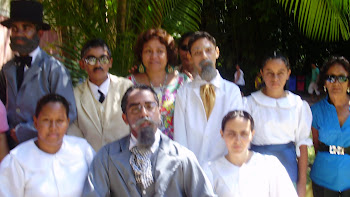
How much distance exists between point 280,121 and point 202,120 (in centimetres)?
63

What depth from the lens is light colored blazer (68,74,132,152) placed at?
3.10 meters

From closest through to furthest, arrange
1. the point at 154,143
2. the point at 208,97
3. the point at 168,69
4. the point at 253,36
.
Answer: the point at 154,143 → the point at 208,97 → the point at 168,69 → the point at 253,36

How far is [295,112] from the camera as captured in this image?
321 centimetres

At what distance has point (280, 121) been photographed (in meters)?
3.15

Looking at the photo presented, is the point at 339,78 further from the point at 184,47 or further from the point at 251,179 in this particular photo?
the point at 184,47

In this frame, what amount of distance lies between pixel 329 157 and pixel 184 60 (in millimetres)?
1587

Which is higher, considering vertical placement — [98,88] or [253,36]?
[253,36]

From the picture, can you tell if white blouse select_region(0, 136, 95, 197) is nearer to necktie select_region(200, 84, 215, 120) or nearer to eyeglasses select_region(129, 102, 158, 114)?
eyeglasses select_region(129, 102, 158, 114)

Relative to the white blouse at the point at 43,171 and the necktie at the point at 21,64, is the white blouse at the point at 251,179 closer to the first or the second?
the white blouse at the point at 43,171

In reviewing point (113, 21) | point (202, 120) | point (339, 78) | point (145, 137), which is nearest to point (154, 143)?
point (145, 137)

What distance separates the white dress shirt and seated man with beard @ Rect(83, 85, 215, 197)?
0.47m

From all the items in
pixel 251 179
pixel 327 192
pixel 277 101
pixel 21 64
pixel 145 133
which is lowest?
pixel 327 192

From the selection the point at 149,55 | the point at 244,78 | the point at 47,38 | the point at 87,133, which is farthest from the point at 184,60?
the point at 244,78

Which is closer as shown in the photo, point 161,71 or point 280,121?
point 280,121
